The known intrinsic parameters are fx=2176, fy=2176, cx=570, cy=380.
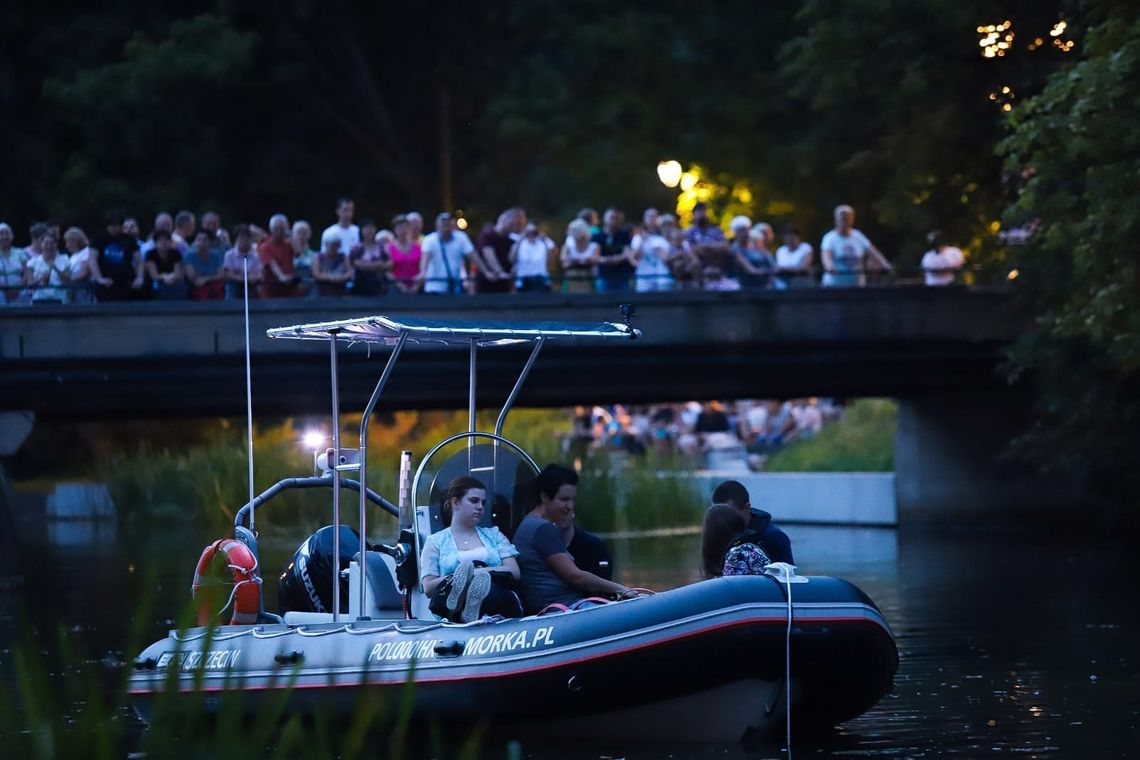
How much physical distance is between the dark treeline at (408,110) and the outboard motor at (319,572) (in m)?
21.8

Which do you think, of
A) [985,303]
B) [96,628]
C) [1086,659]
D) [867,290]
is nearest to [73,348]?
[96,628]

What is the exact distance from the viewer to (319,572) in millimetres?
13398

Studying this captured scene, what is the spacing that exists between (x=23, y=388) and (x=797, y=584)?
17.2m

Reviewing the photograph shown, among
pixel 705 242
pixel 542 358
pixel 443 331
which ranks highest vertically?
pixel 705 242

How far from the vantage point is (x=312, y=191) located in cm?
4369

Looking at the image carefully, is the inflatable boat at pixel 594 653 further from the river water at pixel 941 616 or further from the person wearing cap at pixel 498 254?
the person wearing cap at pixel 498 254

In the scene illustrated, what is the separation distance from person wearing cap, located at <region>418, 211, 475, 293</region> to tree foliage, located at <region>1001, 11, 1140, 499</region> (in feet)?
21.2

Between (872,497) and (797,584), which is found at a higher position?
(797,584)

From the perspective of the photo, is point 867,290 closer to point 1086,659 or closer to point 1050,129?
point 1050,129

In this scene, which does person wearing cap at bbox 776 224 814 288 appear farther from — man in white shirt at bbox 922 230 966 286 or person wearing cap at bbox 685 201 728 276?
man in white shirt at bbox 922 230 966 286

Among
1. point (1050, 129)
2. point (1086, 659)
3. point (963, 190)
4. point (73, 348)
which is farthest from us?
point (963, 190)

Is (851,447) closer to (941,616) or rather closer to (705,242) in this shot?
(705,242)

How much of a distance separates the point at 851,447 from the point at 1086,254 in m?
14.4

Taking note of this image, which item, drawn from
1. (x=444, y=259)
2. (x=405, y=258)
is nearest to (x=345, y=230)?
(x=405, y=258)
